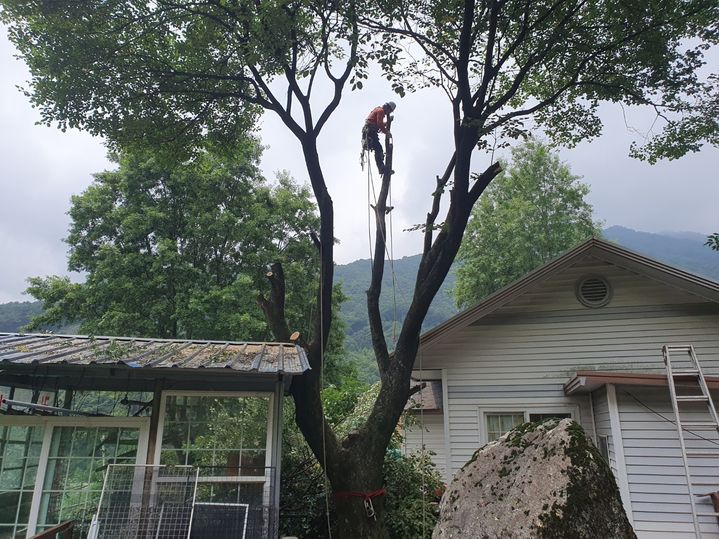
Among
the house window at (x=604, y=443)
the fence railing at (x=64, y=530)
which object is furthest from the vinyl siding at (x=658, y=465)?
the fence railing at (x=64, y=530)

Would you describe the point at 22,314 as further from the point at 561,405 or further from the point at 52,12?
the point at 561,405

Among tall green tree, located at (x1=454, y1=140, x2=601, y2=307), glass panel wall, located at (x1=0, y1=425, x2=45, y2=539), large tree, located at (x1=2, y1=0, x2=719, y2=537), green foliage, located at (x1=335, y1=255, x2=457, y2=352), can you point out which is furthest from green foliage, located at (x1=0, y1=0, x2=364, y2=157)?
tall green tree, located at (x1=454, y1=140, x2=601, y2=307)

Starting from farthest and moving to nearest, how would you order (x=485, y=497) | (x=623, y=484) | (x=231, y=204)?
(x=231, y=204)
(x=623, y=484)
(x=485, y=497)

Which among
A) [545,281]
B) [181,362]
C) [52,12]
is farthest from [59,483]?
[545,281]

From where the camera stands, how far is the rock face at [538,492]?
3432mm

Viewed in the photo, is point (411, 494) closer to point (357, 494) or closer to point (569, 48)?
point (357, 494)

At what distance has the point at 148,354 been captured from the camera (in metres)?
6.14

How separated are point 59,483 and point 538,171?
24892mm

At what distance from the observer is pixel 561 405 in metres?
8.48

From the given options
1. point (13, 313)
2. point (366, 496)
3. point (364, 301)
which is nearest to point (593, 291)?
point (366, 496)

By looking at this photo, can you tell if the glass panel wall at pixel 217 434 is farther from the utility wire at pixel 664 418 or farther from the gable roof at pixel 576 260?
the utility wire at pixel 664 418

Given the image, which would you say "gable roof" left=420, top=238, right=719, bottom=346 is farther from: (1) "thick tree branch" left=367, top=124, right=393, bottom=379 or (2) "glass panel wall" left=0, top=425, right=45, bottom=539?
(2) "glass panel wall" left=0, top=425, right=45, bottom=539

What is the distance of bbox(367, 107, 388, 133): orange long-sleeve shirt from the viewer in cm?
809

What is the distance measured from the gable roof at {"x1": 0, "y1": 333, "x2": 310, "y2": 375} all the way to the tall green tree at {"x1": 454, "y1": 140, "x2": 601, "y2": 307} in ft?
59.9
